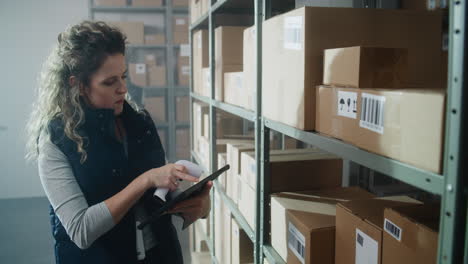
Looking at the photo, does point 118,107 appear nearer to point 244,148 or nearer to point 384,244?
point 244,148

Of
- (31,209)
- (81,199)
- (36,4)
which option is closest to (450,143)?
(81,199)

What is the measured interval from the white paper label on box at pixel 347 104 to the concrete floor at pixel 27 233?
8.71ft

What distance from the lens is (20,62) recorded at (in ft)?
16.0

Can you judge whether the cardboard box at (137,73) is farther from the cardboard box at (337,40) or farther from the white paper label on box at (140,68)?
the cardboard box at (337,40)

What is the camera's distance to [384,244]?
821 millimetres

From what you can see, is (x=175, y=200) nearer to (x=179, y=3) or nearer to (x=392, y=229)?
(x=392, y=229)

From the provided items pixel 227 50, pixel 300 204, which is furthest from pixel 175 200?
pixel 227 50

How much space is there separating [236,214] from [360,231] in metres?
0.91

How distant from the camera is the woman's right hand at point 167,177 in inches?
49.1

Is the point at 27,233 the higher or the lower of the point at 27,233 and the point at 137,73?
the lower

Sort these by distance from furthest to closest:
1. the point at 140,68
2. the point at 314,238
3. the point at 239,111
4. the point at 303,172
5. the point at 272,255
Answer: the point at 140,68
the point at 239,111
the point at 303,172
the point at 272,255
the point at 314,238

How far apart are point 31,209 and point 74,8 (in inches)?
98.9

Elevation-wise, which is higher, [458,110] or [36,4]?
[36,4]

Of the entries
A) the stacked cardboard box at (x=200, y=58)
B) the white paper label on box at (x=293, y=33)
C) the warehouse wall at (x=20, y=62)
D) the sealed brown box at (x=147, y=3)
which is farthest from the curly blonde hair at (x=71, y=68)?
the warehouse wall at (x=20, y=62)
